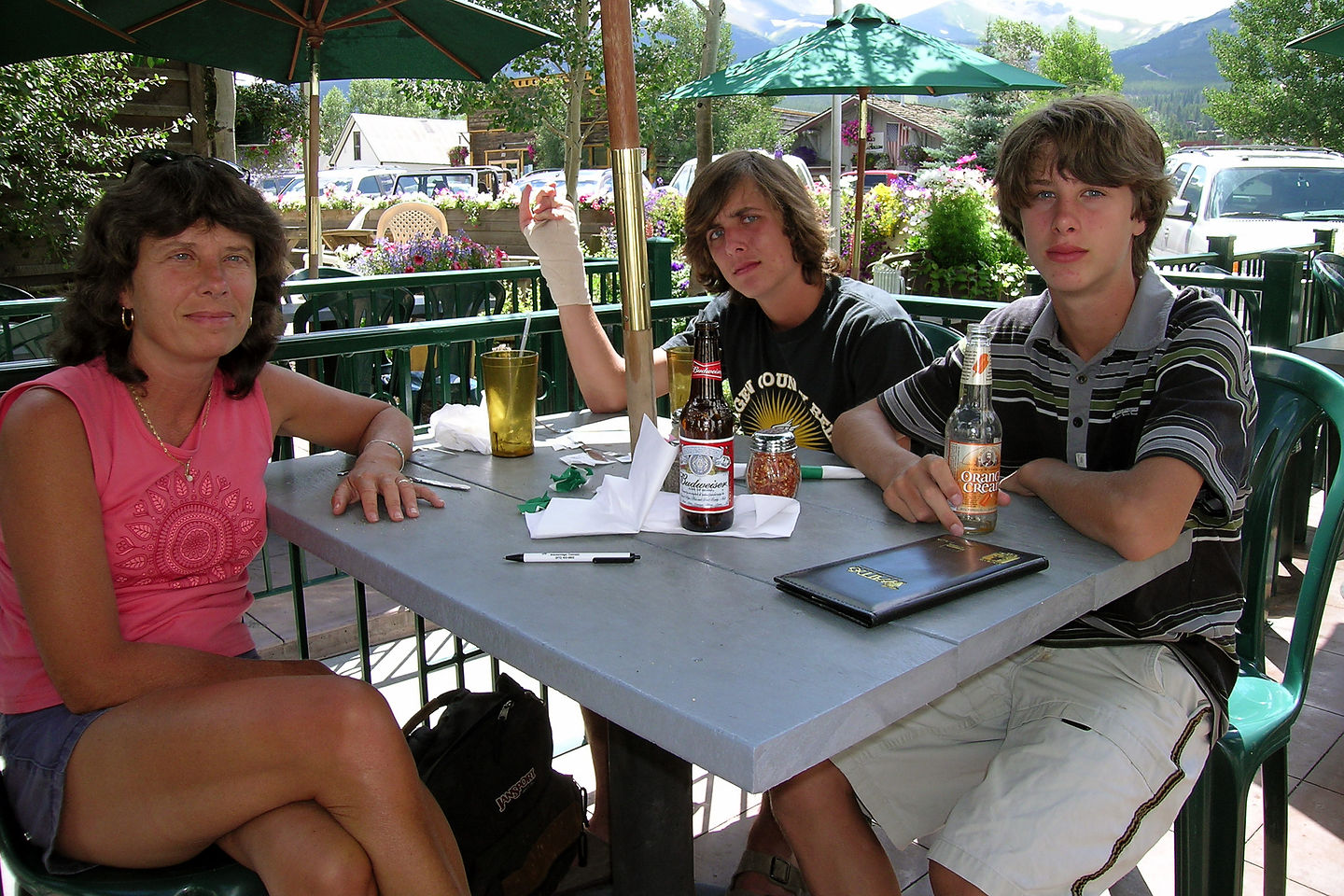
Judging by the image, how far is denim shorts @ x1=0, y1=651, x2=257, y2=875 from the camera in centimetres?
134

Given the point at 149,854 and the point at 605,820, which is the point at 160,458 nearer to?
the point at 149,854

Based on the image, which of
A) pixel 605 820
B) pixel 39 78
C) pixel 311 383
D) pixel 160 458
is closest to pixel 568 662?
pixel 160 458

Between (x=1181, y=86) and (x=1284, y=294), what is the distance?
205 meters

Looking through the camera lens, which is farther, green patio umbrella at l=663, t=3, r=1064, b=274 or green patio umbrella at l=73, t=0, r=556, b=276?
green patio umbrella at l=663, t=3, r=1064, b=274

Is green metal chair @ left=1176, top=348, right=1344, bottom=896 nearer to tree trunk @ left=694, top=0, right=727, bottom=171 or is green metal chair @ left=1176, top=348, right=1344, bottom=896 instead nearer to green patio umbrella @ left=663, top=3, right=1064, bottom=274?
green patio umbrella @ left=663, top=3, right=1064, bottom=274

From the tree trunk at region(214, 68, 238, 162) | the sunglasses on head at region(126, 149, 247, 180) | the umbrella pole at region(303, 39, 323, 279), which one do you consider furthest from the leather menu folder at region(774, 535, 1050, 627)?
the tree trunk at region(214, 68, 238, 162)

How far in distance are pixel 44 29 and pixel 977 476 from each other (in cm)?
349

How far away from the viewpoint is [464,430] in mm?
2072

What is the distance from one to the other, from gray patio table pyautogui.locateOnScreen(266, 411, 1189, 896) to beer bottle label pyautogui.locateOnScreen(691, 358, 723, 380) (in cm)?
25

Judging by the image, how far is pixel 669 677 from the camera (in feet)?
3.40

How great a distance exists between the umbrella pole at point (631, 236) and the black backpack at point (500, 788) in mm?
687

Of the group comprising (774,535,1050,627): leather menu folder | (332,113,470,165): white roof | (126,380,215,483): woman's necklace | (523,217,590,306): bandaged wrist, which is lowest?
(774,535,1050,627): leather menu folder

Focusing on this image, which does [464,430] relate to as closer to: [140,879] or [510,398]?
[510,398]

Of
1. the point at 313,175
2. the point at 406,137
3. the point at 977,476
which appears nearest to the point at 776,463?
the point at 977,476
